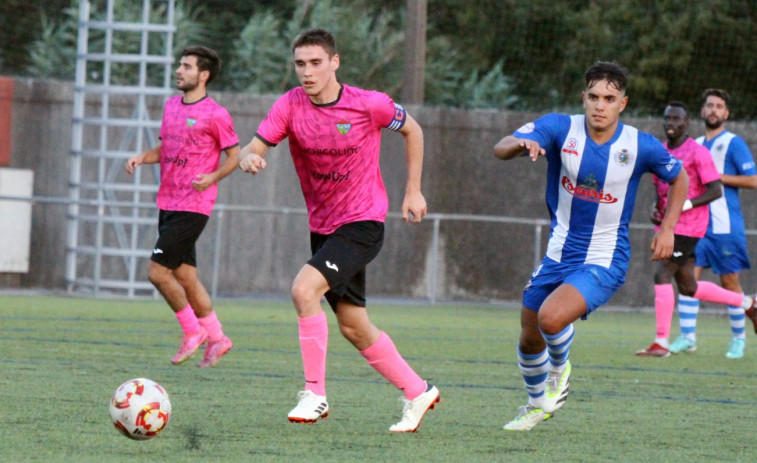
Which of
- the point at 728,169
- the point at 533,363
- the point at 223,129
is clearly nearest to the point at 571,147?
the point at 533,363

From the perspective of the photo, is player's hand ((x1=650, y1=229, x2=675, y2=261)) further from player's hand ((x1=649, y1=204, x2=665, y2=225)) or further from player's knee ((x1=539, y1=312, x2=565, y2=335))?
player's hand ((x1=649, y1=204, x2=665, y2=225))

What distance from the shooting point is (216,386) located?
8.12 m

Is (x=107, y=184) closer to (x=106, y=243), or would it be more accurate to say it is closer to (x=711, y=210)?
(x=106, y=243)

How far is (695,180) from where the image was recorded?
36.3 ft

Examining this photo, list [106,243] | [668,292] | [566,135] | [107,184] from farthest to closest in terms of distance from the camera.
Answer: [106,243] → [107,184] → [668,292] → [566,135]

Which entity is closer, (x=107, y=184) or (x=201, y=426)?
(x=201, y=426)

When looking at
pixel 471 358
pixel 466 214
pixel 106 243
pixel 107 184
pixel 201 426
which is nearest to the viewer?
pixel 201 426

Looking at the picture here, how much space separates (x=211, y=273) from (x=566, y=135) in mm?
11533

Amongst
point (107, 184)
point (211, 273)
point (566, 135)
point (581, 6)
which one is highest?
point (581, 6)

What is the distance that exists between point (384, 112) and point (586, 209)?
3.77ft

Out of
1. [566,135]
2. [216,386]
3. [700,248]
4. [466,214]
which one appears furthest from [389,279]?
[566,135]

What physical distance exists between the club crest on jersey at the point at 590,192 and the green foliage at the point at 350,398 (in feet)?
3.84

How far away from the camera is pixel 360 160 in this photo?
6754 mm

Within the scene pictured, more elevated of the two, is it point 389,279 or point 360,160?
point 360,160
